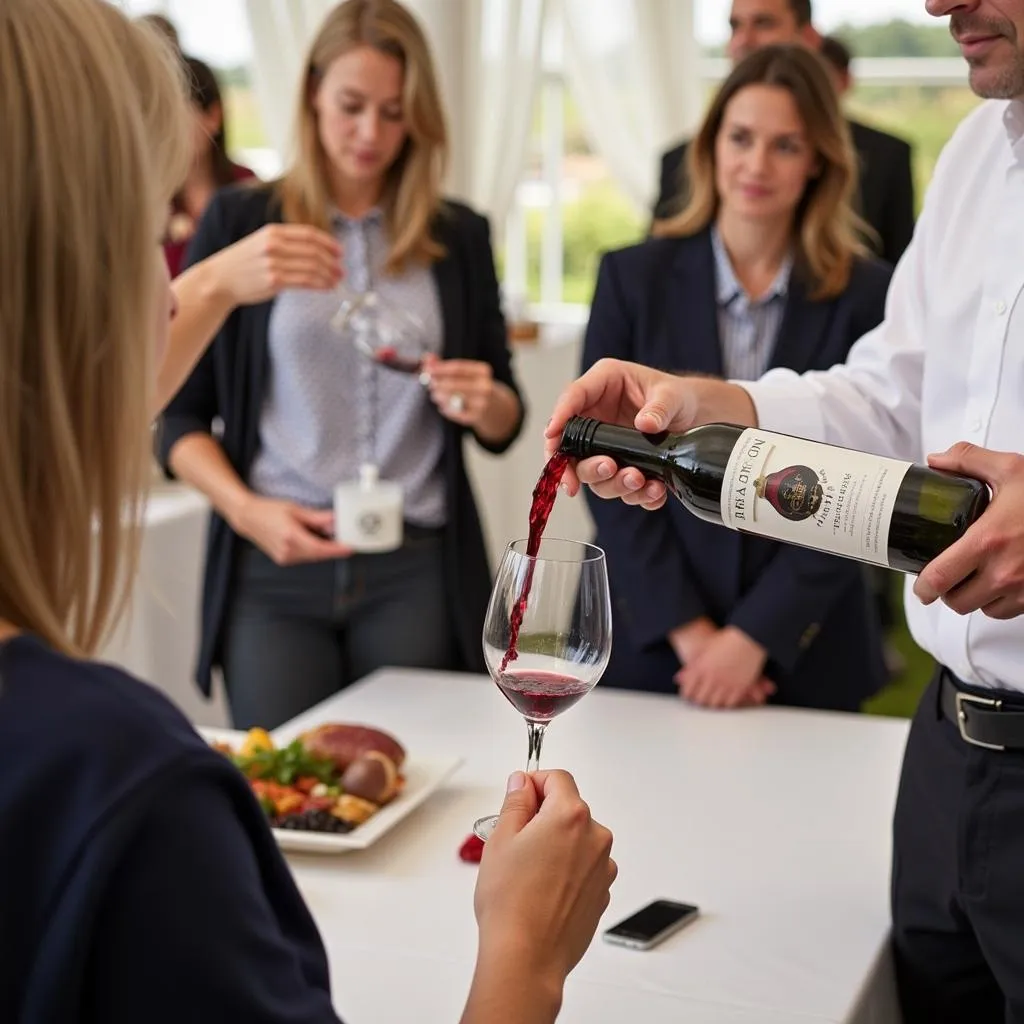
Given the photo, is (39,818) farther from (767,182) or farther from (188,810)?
(767,182)

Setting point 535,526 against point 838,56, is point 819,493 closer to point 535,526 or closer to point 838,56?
point 535,526

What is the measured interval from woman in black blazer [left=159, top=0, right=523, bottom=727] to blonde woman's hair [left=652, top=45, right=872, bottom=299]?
1.58 feet

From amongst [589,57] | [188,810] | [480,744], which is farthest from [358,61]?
[589,57]

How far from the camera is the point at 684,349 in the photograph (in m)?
2.66

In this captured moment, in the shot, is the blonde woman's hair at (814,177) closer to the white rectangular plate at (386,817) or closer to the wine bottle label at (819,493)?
the white rectangular plate at (386,817)

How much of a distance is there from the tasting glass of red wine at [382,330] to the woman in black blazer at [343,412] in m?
0.02

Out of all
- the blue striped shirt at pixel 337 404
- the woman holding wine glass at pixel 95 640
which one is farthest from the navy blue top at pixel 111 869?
the blue striped shirt at pixel 337 404

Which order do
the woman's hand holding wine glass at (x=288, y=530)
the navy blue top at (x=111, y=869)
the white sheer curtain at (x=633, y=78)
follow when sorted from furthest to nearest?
the white sheer curtain at (x=633, y=78) → the woman's hand holding wine glass at (x=288, y=530) → the navy blue top at (x=111, y=869)

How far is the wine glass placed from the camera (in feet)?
4.33

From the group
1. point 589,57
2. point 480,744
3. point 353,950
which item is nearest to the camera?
point 353,950

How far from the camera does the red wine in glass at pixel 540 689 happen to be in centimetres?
132

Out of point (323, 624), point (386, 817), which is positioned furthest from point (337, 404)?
point (386, 817)

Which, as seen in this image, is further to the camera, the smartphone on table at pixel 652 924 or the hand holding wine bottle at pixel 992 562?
the smartphone on table at pixel 652 924

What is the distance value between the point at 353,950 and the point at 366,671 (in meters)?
1.19
